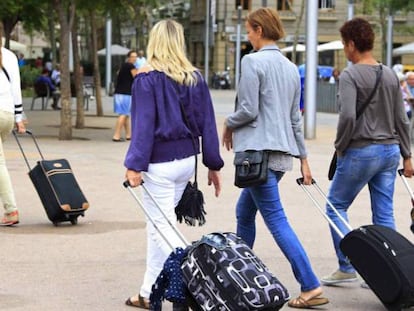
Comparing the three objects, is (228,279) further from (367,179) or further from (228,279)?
(367,179)

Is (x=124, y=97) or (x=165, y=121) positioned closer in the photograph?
(x=165, y=121)

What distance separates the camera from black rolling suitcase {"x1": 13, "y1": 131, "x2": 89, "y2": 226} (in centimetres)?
930

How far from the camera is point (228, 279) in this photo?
4988 mm

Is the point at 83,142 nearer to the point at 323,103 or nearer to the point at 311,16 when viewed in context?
the point at 311,16

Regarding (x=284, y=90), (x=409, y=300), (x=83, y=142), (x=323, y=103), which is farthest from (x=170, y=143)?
(x=323, y=103)

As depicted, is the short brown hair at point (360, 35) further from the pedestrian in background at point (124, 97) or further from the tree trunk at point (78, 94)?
the tree trunk at point (78, 94)

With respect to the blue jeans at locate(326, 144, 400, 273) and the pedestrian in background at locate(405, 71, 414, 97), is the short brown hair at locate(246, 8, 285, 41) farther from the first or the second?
the pedestrian in background at locate(405, 71, 414, 97)

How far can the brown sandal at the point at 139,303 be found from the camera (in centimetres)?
641

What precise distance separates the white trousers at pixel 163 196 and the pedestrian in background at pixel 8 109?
321 centimetres

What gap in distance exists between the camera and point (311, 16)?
20.2 metres

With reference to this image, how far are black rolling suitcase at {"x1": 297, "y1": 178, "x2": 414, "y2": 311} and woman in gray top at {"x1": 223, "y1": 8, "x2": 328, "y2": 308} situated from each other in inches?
15.6

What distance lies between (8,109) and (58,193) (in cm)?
90

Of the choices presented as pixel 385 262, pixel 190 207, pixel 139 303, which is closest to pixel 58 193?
pixel 139 303

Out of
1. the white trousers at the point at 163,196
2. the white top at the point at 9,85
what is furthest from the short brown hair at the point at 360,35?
the white top at the point at 9,85
